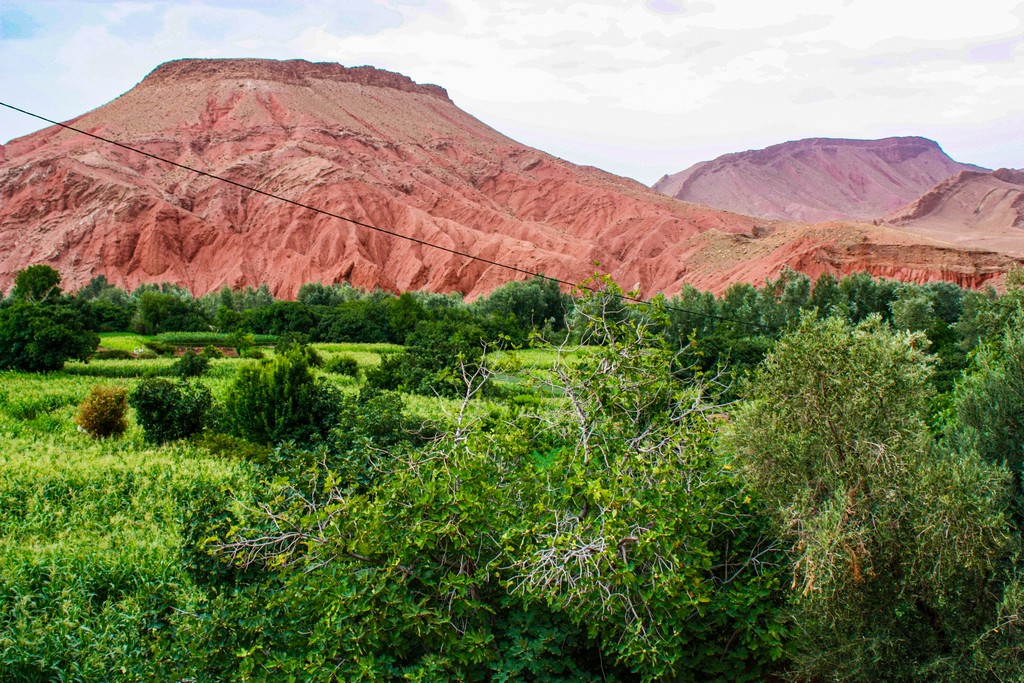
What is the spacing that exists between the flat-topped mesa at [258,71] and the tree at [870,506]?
290 feet

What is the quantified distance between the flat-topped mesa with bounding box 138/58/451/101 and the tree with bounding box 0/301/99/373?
74675 millimetres

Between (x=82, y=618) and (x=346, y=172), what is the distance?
196ft

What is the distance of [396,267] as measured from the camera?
186ft

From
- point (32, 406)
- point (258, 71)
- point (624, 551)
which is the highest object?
point (258, 71)

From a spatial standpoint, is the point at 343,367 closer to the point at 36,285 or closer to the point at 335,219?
the point at 36,285

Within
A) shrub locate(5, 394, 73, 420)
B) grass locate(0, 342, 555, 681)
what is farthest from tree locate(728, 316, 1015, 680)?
shrub locate(5, 394, 73, 420)

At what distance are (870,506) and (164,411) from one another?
412 inches

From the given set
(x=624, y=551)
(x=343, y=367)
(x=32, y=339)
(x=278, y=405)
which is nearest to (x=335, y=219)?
(x=343, y=367)

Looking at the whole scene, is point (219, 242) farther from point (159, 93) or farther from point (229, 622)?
point (229, 622)

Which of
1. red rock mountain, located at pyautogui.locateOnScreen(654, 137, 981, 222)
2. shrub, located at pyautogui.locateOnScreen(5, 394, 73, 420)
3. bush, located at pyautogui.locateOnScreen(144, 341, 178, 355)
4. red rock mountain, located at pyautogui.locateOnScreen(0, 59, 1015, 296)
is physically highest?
red rock mountain, located at pyautogui.locateOnScreen(654, 137, 981, 222)

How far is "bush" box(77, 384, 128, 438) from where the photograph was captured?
11.4 meters

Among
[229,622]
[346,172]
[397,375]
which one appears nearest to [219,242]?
[346,172]

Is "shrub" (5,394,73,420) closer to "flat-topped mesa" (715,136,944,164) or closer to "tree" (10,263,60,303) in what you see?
"tree" (10,263,60,303)

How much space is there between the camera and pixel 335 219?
57.6 meters
